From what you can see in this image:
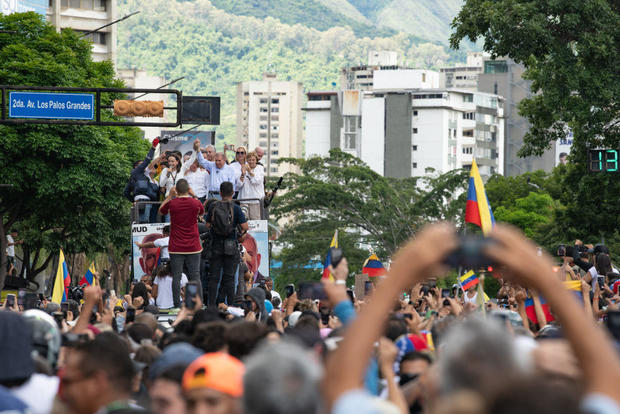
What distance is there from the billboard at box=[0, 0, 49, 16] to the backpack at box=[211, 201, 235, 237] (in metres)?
36.4

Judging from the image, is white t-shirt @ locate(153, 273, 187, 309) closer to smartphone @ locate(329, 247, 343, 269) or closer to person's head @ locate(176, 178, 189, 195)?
person's head @ locate(176, 178, 189, 195)

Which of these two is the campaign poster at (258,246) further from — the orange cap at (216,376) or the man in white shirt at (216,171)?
the orange cap at (216,376)

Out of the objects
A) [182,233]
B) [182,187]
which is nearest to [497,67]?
[182,233]

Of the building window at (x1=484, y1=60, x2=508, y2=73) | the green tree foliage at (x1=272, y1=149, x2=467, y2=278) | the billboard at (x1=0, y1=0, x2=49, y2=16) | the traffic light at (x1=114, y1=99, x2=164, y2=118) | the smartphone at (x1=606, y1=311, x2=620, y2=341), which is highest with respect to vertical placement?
the building window at (x1=484, y1=60, x2=508, y2=73)

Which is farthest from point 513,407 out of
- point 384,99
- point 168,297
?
point 384,99

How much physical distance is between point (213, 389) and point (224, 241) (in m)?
9.55

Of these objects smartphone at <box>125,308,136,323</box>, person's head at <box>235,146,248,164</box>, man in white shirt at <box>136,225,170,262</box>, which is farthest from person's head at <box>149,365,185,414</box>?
person's head at <box>235,146,248,164</box>

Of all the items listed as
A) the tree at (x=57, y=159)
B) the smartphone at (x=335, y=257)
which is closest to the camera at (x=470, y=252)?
the smartphone at (x=335, y=257)

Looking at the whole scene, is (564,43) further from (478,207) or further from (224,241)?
(224,241)

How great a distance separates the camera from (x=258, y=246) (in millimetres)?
20141

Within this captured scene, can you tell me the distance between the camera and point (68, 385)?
4.75m

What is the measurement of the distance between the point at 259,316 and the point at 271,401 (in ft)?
20.5

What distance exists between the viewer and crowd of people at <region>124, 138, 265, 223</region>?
60.5 ft

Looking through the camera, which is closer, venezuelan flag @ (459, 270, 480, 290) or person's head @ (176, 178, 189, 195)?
person's head @ (176, 178, 189, 195)
